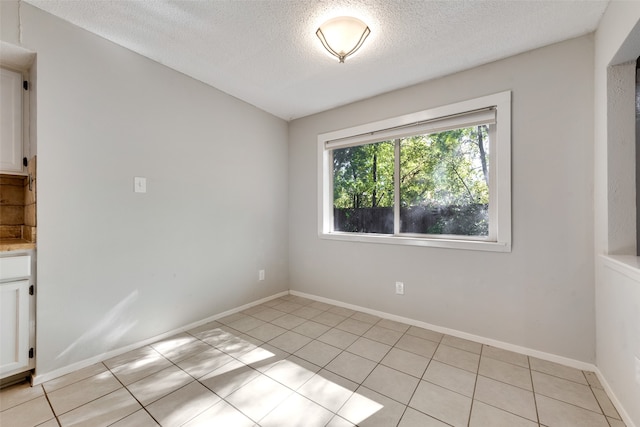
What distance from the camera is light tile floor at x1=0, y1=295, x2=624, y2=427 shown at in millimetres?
1440

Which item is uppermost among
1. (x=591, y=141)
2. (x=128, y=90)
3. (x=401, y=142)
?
(x=128, y=90)

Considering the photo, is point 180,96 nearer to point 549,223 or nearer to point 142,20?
point 142,20

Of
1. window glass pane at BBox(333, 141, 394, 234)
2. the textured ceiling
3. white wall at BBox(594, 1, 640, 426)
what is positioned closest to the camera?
white wall at BBox(594, 1, 640, 426)

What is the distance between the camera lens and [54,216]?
1770 mm

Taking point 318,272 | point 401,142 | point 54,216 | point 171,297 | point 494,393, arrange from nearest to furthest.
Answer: point 494,393, point 54,216, point 171,297, point 401,142, point 318,272

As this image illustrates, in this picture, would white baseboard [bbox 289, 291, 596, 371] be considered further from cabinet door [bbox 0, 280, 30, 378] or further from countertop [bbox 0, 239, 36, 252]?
countertop [bbox 0, 239, 36, 252]

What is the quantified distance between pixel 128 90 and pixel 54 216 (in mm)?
1093

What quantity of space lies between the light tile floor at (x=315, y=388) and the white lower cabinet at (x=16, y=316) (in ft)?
0.61

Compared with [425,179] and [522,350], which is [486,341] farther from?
[425,179]

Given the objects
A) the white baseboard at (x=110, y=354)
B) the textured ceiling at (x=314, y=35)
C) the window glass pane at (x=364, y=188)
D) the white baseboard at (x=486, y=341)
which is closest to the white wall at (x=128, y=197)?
the white baseboard at (x=110, y=354)

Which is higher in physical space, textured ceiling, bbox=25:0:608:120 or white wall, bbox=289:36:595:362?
textured ceiling, bbox=25:0:608:120

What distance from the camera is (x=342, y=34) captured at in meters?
1.74

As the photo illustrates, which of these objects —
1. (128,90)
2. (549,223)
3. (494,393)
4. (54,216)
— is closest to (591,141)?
(549,223)

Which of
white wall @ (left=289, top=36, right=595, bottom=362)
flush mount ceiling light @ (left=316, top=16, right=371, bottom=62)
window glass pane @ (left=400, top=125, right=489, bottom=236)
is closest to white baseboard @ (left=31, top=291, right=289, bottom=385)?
white wall @ (left=289, top=36, right=595, bottom=362)
